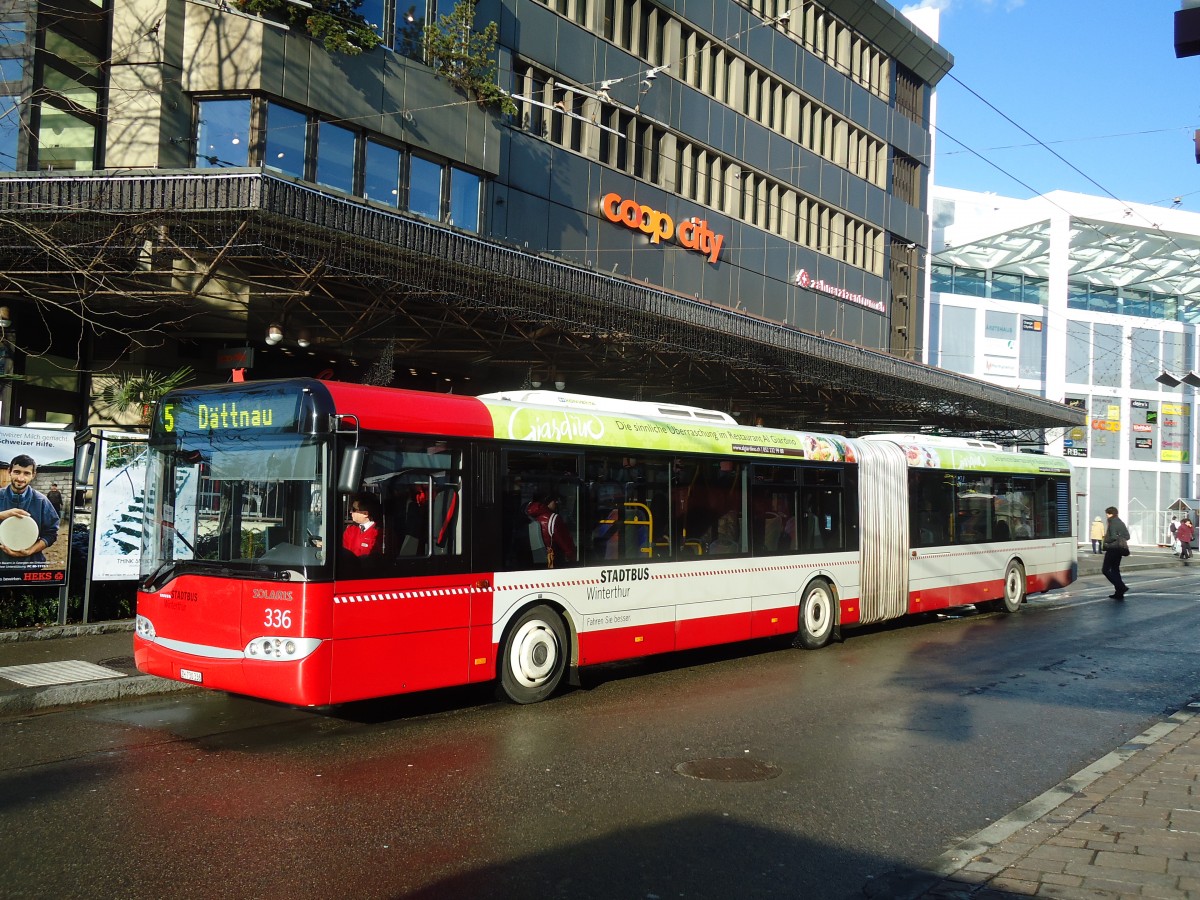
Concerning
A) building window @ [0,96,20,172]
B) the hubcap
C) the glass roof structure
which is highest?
the glass roof structure

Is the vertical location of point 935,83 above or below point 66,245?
above

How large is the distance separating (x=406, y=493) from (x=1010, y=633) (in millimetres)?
10817

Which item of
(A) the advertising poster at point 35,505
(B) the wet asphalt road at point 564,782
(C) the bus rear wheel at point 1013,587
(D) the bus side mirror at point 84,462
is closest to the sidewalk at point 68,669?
(B) the wet asphalt road at point 564,782

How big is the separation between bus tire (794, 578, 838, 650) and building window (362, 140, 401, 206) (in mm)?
10796

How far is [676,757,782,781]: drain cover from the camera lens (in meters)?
7.34

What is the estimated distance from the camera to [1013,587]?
19.1 meters

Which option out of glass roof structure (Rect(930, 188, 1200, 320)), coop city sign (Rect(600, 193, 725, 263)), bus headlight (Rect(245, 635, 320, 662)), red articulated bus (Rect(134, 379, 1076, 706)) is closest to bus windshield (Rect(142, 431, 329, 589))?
red articulated bus (Rect(134, 379, 1076, 706))

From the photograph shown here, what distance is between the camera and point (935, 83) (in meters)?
43.8

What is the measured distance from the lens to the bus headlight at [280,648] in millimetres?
7918

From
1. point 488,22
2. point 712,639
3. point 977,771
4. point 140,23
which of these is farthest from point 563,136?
point 977,771

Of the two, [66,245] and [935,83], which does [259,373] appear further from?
[935,83]

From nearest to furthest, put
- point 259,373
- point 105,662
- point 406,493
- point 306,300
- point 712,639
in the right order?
point 406,493
point 105,662
point 712,639
point 306,300
point 259,373

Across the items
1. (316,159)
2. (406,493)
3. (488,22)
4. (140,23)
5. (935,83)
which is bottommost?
(406,493)

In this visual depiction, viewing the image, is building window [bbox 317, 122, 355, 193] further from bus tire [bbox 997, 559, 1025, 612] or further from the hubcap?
bus tire [bbox 997, 559, 1025, 612]
